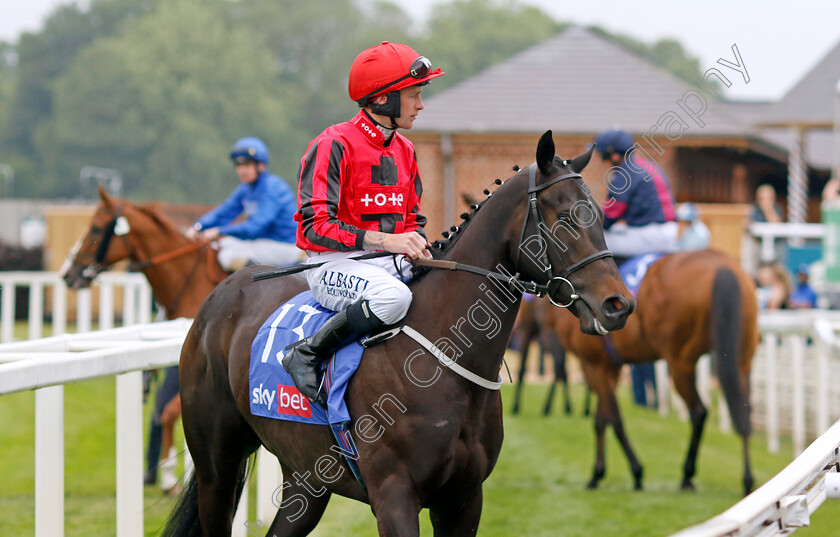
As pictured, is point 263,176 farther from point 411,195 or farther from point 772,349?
point 772,349

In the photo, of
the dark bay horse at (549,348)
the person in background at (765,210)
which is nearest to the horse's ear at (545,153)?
the dark bay horse at (549,348)

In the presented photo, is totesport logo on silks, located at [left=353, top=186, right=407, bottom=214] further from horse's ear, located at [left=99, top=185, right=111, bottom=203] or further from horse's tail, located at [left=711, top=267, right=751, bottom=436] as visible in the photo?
horse's ear, located at [left=99, top=185, right=111, bottom=203]

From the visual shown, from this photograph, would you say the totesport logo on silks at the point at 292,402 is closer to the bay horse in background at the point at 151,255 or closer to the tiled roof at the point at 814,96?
the bay horse in background at the point at 151,255

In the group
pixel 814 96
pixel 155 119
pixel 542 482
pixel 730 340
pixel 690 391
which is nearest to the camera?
pixel 730 340

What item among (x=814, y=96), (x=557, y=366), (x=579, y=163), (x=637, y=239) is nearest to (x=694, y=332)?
(x=637, y=239)

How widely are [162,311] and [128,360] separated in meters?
3.19

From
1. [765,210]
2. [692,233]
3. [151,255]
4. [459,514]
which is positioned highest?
[765,210]

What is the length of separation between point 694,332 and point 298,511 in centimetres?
362

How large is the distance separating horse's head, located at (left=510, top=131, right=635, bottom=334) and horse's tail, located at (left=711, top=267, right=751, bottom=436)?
3.56 m

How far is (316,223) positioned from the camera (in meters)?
3.17

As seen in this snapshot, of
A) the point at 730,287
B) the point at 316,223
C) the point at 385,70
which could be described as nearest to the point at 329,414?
the point at 316,223

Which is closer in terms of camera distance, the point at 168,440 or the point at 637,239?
the point at 168,440

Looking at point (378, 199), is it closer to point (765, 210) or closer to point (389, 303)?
point (389, 303)

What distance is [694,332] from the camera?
6445 millimetres
